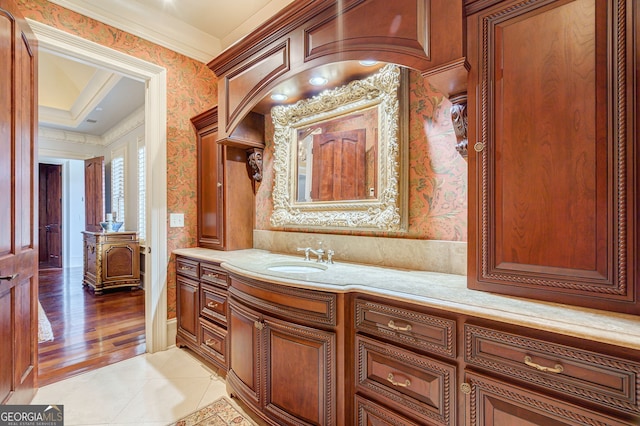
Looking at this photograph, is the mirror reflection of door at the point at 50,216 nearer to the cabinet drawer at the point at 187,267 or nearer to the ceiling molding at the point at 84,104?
the ceiling molding at the point at 84,104

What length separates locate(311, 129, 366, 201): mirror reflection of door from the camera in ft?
6.54

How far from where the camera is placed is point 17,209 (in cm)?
174

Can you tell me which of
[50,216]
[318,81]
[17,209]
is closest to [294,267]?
[318,81]

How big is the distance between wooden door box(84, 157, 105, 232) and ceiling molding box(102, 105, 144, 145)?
568mm

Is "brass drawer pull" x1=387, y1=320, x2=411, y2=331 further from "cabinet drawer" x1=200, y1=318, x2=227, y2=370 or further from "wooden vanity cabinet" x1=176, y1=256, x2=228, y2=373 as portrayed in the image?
"cabinet drawer" x1=200, y1=318, x2=227, y2=370

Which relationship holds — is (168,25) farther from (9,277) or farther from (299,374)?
(299,374)

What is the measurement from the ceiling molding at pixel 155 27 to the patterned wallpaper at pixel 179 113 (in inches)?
2.3

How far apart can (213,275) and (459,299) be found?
1.82 meters

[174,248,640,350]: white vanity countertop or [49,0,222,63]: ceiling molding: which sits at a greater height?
[49,0,222,63]: ceiling molding

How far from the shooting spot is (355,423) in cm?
133

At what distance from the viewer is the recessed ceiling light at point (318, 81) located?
1.97 meters

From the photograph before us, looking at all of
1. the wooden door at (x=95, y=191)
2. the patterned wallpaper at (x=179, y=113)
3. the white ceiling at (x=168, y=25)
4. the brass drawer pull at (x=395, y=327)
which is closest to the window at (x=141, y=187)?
the white ceiling at (x=168, y=25)

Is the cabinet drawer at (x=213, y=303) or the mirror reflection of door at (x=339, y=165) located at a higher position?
the mirror reflection of door at (x=339, y=165)

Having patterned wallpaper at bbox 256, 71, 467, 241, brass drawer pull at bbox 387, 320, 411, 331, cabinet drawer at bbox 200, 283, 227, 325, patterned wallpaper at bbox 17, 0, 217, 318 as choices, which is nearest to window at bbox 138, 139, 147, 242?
patterned wallpaper at bbox 17, 0, 217, 318
